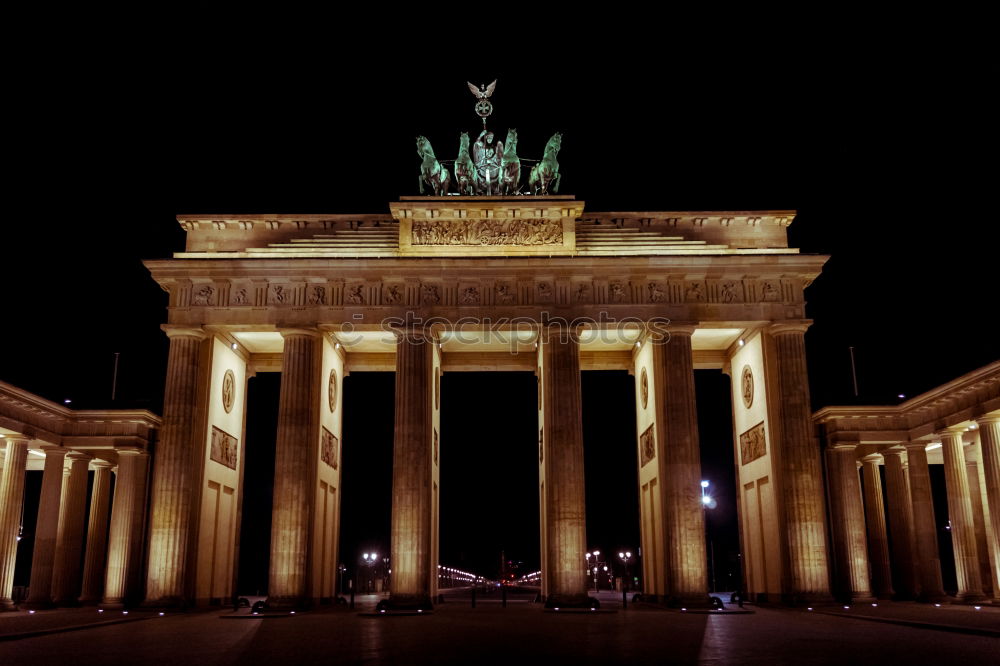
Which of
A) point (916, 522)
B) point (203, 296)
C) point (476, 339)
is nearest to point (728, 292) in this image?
point (476, 339)

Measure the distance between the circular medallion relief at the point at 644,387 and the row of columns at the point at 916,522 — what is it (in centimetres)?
855

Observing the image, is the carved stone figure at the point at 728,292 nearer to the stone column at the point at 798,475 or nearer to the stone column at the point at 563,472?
the stone column at the point at 798,475

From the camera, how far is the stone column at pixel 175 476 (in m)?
34.5

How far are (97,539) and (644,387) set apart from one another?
28.2 meters

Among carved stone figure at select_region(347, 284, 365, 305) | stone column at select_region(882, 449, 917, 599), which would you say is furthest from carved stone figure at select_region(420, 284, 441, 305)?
stone column at select_region(882, 449, 917, 599)

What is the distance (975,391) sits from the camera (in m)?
34.4

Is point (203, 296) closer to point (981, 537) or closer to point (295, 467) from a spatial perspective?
point (295, 467)

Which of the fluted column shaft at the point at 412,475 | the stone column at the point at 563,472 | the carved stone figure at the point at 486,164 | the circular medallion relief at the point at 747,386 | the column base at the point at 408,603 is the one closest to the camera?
the column base at the point at 408,603

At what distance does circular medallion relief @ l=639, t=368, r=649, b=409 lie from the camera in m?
41.4

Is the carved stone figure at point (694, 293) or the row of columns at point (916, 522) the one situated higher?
the carved stone figure at point (694, 293)

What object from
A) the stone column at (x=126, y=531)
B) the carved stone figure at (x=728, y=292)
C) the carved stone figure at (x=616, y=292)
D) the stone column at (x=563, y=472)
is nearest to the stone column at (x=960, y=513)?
the carved stone figure at (x=728, y=292)

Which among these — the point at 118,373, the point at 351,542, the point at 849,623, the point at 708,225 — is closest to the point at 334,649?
the point at 849,623

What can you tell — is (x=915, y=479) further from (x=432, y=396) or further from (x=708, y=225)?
(x=432, y=396)

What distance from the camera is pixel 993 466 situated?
33969mm
